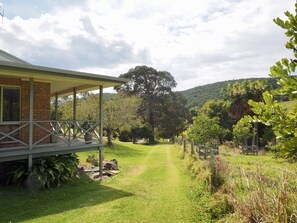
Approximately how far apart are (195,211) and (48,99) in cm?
792

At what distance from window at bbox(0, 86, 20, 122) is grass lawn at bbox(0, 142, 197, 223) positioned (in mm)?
2799

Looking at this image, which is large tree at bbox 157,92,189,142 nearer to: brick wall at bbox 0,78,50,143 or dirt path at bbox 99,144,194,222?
dirt path at bbox 99,144,194,222

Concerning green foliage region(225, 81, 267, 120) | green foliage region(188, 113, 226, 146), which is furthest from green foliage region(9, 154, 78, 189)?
green foliage region(225, 81, 267, 120)

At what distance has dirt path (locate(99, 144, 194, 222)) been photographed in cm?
690

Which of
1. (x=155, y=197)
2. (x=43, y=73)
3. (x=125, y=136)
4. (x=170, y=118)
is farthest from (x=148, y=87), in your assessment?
(x=155, y=197)

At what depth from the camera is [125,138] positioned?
133 ft

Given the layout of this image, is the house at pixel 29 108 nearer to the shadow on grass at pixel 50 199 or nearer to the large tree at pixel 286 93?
the shadow on grass at pixel 50 199

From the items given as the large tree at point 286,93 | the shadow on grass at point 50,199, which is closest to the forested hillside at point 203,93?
the shadow on grass at point 50,199

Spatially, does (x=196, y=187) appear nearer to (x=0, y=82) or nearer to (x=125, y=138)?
(x=0, y=82)

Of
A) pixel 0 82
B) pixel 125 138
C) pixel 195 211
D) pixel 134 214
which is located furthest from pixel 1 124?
pixel 125 138

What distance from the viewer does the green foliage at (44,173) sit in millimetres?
9336

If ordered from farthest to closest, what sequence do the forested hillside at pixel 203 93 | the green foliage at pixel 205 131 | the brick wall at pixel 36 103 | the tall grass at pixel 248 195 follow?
the forested hillside at pixel 203 93 → the green foliage at pixel 205 131 → the brick wall at pixel 36 103 → the tall grass at pixel 248 195

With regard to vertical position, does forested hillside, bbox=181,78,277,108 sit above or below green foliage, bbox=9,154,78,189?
above

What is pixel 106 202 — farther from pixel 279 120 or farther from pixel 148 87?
pixel 148 87
